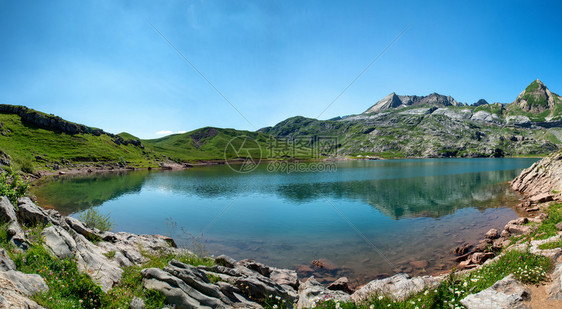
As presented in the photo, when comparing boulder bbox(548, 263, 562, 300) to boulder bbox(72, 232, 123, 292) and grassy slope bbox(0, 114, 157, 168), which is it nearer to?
boulder bbox(72, 232, 123, 292)

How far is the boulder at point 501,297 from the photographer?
8.41 metres

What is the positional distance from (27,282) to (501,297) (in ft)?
53.3

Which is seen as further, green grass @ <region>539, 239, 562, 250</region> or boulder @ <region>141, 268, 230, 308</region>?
green grass @ <region>539, 239, 562, 250</region>

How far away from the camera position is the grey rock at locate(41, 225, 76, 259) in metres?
10.6

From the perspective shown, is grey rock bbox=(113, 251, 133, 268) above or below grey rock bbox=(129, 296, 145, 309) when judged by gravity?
below

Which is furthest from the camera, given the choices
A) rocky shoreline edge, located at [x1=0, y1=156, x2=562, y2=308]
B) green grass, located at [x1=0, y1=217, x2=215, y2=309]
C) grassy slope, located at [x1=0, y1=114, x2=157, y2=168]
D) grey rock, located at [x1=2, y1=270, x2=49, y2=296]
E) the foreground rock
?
grassy slope, located at [x1=0, y1=114, x2=157, y2=168]

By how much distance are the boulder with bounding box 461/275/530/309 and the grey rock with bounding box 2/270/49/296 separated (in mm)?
14447

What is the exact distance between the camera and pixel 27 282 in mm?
7805

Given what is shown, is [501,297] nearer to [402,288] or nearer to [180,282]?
[402,288]

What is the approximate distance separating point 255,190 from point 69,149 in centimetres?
12304

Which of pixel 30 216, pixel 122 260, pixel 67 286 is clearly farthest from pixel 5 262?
pixel 30 216

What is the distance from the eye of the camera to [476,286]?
10.3 meters

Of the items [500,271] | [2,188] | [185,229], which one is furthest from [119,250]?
[500,271]

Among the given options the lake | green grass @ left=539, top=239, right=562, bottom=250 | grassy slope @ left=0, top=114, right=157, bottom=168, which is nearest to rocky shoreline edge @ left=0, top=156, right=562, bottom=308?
green grass @ left=539, top=239, right=562, bottom=250
